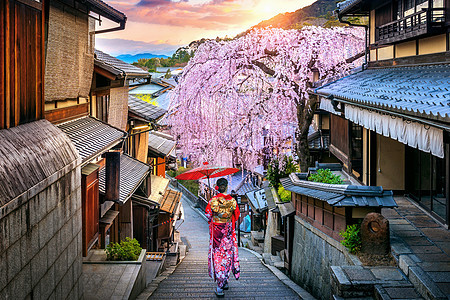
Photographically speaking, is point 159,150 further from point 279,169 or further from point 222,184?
point 222,184

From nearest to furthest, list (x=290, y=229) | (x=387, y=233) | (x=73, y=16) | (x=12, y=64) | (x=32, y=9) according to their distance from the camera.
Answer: (x=12, y=64) → (x=32, y=9) → (x=387, y=233) → (x=73, y=16) → (x=290, y=229)

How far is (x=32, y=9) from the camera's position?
19.9ft

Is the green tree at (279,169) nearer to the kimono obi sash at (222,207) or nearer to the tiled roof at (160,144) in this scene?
the tiled roof at (160,144)

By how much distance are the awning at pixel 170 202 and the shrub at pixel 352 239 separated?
12.0 meters

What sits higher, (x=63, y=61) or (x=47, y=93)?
(x=63, y=61)

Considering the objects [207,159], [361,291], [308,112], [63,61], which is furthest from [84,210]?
[308,112]

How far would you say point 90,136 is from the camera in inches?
377

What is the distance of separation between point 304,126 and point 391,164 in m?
3.69

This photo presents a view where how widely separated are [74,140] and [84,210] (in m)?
1.41

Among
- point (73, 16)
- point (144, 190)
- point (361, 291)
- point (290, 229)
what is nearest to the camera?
point (361, 291)

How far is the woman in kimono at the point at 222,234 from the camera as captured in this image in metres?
9.75

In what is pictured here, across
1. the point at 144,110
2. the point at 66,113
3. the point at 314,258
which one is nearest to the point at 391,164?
the point at 314,258

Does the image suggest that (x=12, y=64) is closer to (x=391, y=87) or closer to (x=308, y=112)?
(x=391, y=87)

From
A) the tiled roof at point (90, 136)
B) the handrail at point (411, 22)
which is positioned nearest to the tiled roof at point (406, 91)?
the handrail at point (411, 22)
